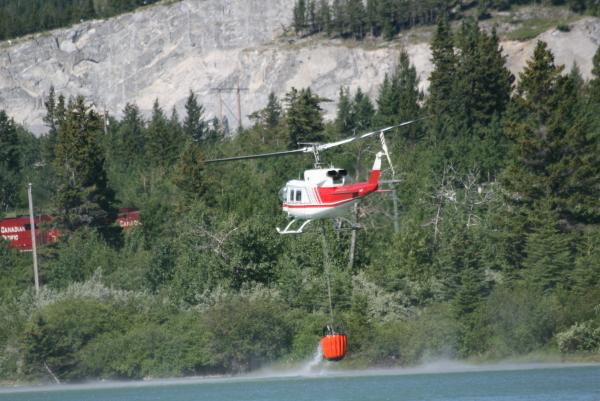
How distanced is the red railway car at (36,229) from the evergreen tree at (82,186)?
4.42ft

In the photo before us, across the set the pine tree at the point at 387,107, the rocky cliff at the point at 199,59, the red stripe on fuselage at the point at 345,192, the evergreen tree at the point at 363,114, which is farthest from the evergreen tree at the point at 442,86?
the red stripe on fuselage at the point at 345,192

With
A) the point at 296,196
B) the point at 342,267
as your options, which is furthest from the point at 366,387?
the point at 296,196

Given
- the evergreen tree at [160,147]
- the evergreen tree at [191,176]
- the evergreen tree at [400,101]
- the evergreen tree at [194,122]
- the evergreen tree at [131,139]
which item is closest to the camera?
the evergreen tree at [191,176]

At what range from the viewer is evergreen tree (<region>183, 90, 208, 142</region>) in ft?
388

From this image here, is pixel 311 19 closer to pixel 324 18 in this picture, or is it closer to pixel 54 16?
pixel 324 18

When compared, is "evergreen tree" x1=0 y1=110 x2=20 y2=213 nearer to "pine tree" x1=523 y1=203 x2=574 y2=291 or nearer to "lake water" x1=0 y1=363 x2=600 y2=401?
"lake water" x1=0 y1=363 x2=600 y2=401

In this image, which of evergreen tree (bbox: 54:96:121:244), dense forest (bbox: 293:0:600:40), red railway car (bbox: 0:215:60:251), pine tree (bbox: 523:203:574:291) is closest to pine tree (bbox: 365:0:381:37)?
dense forest (bbox: 293:0:600:40)

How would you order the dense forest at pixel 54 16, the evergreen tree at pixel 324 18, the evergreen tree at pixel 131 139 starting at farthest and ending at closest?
the dense forest at pixel 54 16
the evergreen tree at pixel 324 18
the evergreen tree at pixel 131 139

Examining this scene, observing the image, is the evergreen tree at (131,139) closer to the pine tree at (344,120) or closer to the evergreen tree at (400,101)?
the pine tree at (344,120)

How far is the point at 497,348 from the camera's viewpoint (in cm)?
6188

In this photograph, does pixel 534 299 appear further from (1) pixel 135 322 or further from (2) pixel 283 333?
(1) pixel 135 322

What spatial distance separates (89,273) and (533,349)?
29.9m

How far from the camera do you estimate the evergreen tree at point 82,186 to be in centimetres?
8519

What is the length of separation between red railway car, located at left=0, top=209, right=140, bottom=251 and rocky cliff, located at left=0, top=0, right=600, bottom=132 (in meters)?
40.0
